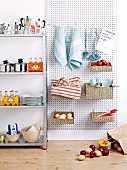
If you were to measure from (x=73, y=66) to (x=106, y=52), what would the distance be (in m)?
0.43

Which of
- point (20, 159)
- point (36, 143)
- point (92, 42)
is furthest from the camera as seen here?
point (92, 42)

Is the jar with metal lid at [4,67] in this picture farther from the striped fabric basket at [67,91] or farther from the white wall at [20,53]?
the striped fabric basket at [67,91]

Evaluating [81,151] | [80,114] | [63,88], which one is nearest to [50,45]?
[63,88]

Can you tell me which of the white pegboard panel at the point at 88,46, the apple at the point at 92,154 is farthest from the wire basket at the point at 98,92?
the apple at the point at 92,154

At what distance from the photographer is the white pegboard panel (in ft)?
15.4

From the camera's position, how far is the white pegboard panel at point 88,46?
4.70 m

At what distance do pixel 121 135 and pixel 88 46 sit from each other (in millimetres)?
1132

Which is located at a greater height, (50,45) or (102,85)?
(50,45)

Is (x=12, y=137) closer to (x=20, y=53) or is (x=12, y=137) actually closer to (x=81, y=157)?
(x=81, y=157)

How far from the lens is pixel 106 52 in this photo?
15.5 ft

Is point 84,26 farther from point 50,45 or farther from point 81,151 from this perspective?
point 81,151

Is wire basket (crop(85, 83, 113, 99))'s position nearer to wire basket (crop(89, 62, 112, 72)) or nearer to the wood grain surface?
wire basket (crop(89, 62, 112, 72))

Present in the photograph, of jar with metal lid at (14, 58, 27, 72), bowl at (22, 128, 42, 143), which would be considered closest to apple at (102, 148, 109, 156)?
bowl at (22, 128, 42, 143)

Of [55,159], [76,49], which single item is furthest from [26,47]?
[55,159]
